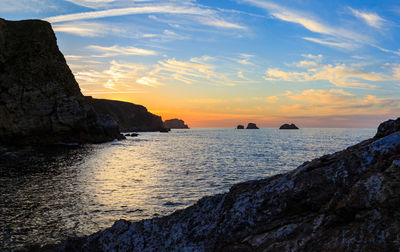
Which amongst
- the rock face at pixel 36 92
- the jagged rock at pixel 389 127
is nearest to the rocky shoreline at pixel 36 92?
the rock face at pixel 36 92

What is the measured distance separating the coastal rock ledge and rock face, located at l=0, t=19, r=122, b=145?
195 ft

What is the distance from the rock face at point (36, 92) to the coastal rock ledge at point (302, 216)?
59.3 metres

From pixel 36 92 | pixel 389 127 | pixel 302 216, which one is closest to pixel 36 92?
pixel 36 92

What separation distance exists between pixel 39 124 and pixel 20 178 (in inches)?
1641

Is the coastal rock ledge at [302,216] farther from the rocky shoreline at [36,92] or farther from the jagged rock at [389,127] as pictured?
the rocky shoreline at [36,92]

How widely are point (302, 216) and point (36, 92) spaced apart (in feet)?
222

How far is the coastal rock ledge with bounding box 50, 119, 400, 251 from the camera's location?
3.85m

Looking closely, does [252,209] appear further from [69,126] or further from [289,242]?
[69,126]

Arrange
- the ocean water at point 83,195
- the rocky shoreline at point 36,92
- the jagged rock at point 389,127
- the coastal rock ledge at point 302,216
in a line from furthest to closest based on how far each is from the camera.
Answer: the rocky shoreline at point 36,92 → the ocean water at point 83,195 → the jagged rock at point 389,127 → the coastal rock ledge at point 302,216

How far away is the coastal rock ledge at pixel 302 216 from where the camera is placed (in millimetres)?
3850

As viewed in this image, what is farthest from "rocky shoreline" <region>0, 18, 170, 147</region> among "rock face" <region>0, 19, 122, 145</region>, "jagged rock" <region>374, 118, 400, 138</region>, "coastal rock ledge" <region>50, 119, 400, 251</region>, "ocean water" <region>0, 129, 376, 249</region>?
"jagged rock" <region>374, 118, 400, 138</region>

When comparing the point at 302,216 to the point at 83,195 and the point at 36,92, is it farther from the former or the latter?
the point at 36,92

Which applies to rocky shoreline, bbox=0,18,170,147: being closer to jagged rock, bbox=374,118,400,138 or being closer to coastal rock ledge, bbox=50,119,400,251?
coastal rock ledge, bbox=50,119,400,251

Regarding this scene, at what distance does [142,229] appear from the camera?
22.8 feet
